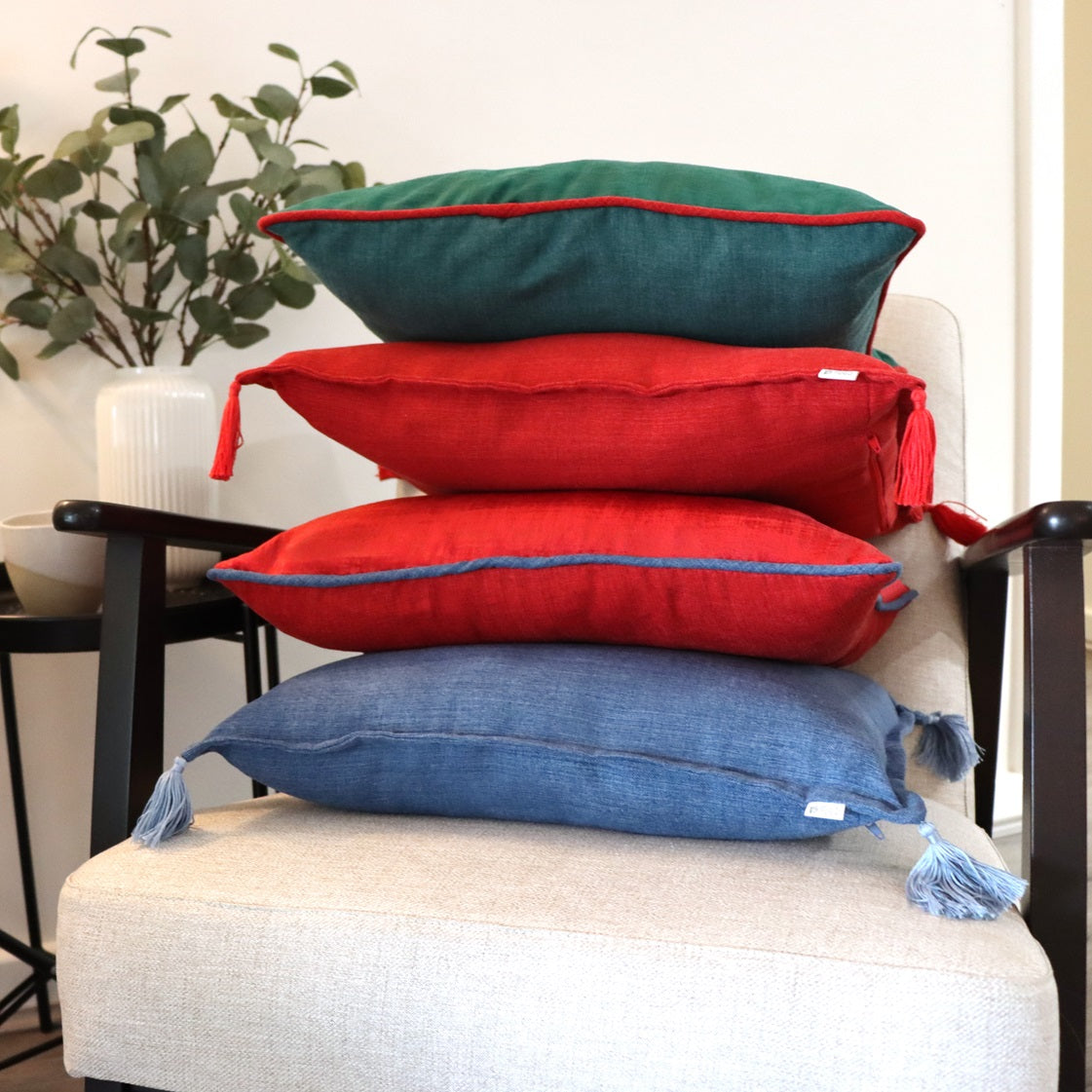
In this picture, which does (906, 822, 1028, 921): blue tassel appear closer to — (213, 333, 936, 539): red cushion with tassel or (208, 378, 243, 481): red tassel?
(213, 333, 936, 539): red cushion with tassel

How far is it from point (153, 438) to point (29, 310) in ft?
0.71

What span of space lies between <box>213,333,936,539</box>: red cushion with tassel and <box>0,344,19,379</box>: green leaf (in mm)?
584

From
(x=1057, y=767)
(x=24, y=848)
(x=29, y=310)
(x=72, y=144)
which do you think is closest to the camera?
A: (x=1057, y=767)

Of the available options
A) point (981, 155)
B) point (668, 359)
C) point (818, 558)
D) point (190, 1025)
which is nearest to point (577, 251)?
point (668, 359)

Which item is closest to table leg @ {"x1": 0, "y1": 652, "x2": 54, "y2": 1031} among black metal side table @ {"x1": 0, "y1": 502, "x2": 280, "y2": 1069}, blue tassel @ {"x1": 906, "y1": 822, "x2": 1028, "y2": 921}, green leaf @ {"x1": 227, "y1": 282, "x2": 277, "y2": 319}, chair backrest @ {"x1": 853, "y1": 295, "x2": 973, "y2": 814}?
black metal side table @ {"x1": 0, "y1": 502, "x2": 280, "y2": 1069}

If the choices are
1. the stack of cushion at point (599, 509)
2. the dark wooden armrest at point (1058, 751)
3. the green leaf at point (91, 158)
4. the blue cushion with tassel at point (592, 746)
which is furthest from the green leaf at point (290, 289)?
the dark wooden armrest at point (1058, 751)

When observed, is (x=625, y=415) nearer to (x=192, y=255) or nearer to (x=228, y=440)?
(x=228, y=440)

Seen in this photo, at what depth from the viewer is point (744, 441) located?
31.1 inches

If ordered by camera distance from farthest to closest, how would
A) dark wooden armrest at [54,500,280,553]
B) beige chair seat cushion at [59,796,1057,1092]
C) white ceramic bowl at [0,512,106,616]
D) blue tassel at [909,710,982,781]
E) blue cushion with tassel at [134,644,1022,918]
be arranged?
white ceramic bowl at [0,512,106,616] < blue tassel at [909,710,982,781] < dark wooden armrest at [54,500,280,553] < blue cushion with tassel at [134,644,1022,918] < beige chair seat cushion at [59,796,1057,1092]

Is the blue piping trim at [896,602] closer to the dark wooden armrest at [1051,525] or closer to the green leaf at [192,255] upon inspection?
the dark wooden armrest at [1051,525]

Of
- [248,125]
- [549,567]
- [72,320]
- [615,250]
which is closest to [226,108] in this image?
[248,125]

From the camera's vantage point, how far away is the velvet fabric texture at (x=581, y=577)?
2.48 feet

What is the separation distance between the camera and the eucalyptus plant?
3.99 feet

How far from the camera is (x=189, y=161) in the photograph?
124 cm
